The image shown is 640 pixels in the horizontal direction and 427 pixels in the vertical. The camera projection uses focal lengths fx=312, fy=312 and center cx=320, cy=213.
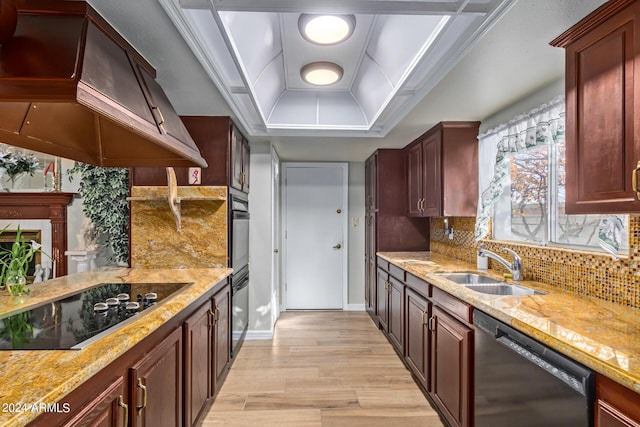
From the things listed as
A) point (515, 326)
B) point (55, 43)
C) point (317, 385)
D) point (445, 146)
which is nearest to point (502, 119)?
point (445, 146)

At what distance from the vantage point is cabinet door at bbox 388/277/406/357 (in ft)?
9.24

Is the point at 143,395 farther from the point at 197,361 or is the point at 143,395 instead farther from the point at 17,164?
the point at 17,164

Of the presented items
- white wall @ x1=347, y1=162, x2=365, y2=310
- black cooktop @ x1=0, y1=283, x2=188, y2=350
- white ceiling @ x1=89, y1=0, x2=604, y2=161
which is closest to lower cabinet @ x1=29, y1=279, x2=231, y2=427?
black cooktop @ x1=0, y1=283, x2=188, y2=350

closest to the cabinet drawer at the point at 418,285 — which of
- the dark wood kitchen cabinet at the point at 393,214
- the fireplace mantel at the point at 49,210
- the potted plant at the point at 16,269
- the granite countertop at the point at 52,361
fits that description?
the dark wood kitchen cabinet at the point at 393,214

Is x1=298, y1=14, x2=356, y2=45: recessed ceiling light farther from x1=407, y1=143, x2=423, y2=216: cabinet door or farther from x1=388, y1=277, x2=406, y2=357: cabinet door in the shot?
x1=388, y1=277, x2=406, y2=357: cabinet door

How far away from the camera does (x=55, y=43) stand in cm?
111

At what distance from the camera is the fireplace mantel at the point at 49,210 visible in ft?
12.3

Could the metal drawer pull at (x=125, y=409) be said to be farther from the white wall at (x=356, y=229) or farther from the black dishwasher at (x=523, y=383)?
the white wall at (x=356, y=229)

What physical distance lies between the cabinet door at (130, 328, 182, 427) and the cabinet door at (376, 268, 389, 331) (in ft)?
7.42

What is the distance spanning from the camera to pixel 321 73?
2.58m

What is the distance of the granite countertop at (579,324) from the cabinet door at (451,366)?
23cm

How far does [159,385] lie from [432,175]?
2.78 m

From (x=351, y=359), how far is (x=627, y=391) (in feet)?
7.65

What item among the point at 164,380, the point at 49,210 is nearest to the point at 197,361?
the point at 164,380
